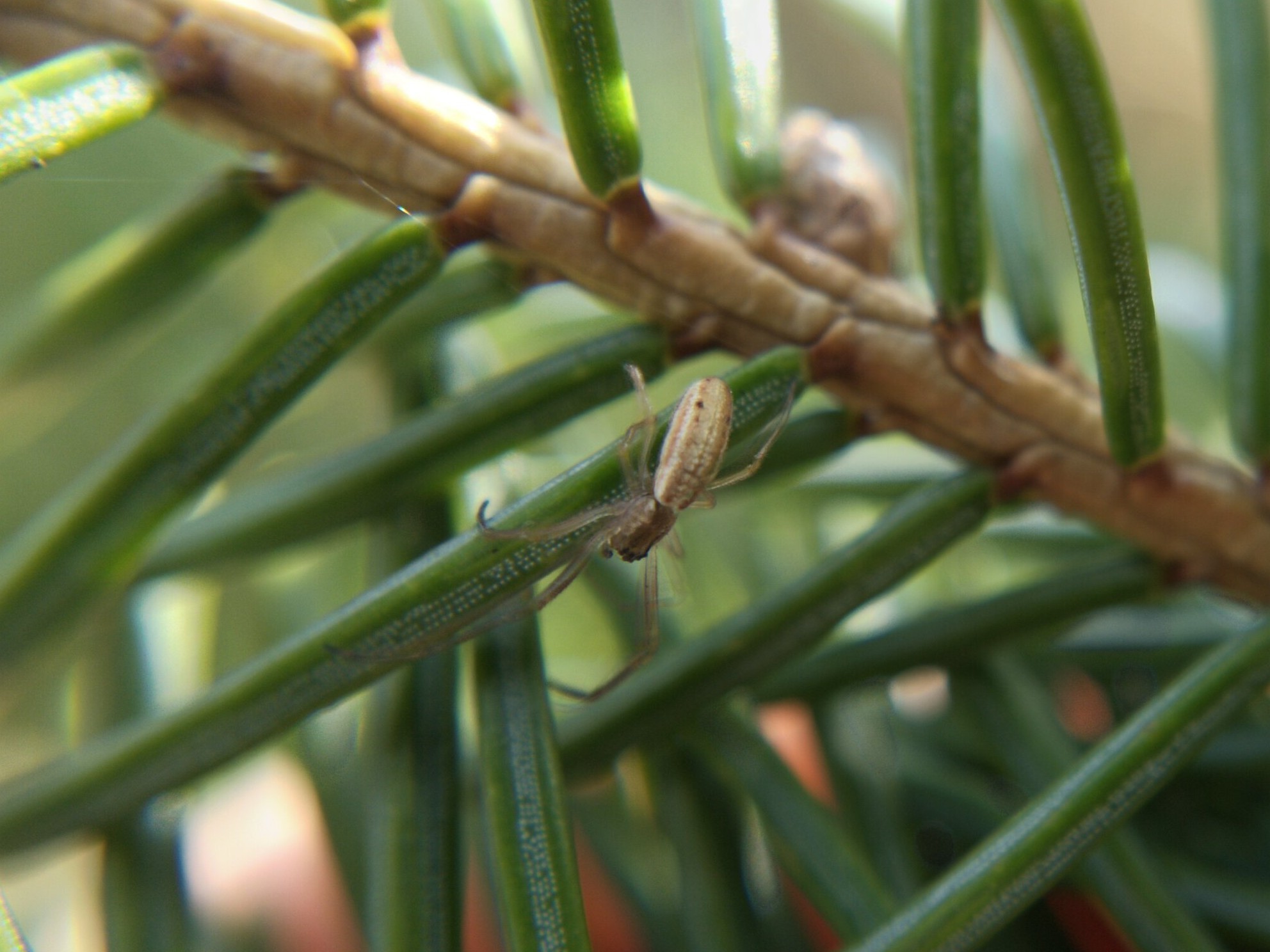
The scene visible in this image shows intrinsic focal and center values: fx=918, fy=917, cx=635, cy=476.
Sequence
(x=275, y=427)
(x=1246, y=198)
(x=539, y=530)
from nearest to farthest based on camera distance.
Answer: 1. (x=539, y=530)
2. (x=1246, y=198)
3. (x=275, y=427)

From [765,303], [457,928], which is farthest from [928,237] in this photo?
[457,928]

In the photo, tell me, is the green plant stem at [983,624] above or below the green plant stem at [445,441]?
below

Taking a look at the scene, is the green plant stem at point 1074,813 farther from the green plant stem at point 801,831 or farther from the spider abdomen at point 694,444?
the spider abdomen at point 694,444

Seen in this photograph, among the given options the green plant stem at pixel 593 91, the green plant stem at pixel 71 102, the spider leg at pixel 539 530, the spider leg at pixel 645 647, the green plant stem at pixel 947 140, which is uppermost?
the green plant stem at pixel 71 102

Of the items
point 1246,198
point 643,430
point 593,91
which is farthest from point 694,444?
point 1246,198

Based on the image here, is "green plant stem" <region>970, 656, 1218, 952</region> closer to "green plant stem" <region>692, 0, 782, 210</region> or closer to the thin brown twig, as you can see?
the thin brown twig

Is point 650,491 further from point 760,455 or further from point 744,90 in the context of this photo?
point 744,90

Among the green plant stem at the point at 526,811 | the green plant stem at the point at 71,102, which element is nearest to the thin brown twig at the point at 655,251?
the green plant stem at the point at 71,102
